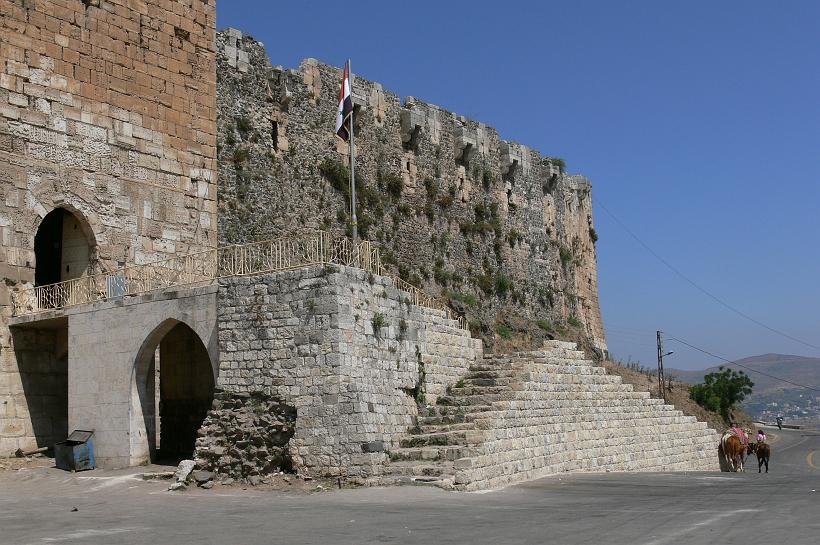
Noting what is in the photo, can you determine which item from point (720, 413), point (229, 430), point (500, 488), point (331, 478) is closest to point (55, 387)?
point (229, 430)

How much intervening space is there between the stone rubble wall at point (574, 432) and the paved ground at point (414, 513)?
2.30 feet

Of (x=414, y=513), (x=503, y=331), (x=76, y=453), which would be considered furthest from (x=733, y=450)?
(x=76, y=453)

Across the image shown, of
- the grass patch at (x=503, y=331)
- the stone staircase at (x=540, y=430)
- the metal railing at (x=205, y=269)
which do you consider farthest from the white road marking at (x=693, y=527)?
the grass patch at (x=503, y=331)

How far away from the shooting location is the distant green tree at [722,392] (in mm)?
42797

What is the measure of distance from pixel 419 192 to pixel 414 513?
19.5 meters

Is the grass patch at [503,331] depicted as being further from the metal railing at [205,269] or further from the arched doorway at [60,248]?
the arched doorway at [60,248]

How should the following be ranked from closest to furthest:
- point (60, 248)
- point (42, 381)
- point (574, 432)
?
point (42, 381), point (574, 432), point (60, 248)

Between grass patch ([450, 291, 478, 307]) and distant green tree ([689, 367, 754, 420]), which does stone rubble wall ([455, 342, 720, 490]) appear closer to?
grass patch ([450, 291, 478, 307])

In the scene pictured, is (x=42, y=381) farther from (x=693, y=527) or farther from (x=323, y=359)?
(x=693, y=527)

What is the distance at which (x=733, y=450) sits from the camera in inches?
819

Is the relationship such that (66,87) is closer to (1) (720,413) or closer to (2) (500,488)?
(2) (500,488)

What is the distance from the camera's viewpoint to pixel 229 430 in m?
14.9

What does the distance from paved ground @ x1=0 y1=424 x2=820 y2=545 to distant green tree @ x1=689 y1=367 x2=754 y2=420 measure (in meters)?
27.5

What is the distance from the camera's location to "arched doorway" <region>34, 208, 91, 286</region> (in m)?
19.2
